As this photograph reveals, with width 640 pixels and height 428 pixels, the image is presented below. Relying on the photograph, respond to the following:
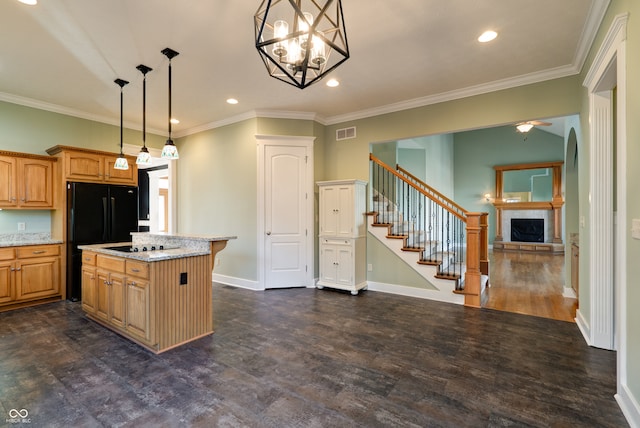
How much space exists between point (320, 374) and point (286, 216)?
120 inches

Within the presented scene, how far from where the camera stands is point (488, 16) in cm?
259

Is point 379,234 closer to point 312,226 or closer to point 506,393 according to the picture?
point 312,226

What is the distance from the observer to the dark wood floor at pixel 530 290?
12.7ft

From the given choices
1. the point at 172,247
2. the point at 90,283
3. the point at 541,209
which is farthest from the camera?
the point at 541,209

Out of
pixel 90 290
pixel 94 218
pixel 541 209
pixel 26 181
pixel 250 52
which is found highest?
pixel 250 52

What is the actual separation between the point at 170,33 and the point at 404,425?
3.75 metres

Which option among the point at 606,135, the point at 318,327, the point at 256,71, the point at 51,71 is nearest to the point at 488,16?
the point at 606,135

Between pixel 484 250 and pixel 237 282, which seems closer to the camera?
pixel 237 282

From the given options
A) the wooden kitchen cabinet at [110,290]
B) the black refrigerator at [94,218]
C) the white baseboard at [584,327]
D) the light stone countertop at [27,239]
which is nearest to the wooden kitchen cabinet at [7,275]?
the light stone countertop at [27,239]

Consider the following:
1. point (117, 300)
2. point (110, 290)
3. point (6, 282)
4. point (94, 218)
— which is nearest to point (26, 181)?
point (94, 218)

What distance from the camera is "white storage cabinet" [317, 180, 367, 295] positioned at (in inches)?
184

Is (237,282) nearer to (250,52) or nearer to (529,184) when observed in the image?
(250,52)

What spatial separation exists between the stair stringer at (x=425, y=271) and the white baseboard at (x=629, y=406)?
214 cm

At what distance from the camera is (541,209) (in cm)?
1027
